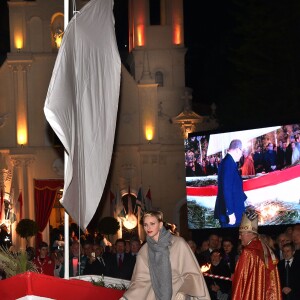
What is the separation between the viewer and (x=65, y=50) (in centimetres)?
1178

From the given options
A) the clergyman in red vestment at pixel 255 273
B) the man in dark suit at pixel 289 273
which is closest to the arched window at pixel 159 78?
the man in dark suit at pixel 289 273

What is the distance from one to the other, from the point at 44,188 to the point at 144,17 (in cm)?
775

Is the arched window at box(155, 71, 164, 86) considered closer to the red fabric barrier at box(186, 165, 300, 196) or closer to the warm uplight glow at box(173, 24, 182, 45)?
the warm uplight glow at box(173, 24, 182, 45)

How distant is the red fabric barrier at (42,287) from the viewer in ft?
34.6

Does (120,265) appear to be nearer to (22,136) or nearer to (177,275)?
(177,275)

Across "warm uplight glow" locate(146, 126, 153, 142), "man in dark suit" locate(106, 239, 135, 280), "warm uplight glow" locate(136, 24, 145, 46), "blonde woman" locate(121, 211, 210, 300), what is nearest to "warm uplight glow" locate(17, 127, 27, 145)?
"warm uplight glow" locate(146, 126, 153, 142)

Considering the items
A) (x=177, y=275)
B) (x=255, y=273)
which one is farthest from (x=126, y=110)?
(x=177, y=275)

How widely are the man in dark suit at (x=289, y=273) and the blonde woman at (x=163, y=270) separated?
Result: 4151 mm

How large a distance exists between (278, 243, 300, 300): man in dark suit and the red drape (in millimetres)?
25818

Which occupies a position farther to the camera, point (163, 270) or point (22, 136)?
point (22, 136)

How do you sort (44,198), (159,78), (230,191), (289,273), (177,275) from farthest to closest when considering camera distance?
1. (159,78)
2. (44,198)
3. (230,191)
4. (289,273)
5. (177,275)

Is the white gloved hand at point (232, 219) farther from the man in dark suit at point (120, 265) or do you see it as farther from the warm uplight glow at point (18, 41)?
the warm uplight glow at point (18, 41)

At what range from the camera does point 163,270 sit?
10609mm

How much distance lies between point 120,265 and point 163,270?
355 inches
